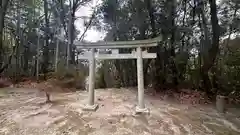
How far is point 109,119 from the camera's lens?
461 cm

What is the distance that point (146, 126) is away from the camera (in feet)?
14.1

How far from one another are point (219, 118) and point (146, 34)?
14.7 ft

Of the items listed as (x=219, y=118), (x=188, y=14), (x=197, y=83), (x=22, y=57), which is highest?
(x=188, y=14)

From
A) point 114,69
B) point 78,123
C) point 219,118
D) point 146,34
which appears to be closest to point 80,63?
point 114,69

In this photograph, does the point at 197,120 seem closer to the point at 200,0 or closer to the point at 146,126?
the point at 146,126

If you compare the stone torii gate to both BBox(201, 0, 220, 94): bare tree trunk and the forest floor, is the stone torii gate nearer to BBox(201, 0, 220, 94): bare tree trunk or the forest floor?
the forest floor

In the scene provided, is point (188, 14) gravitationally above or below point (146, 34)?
above

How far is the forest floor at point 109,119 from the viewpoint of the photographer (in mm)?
4051

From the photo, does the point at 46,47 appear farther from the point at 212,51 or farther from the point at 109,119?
the point at 212,51

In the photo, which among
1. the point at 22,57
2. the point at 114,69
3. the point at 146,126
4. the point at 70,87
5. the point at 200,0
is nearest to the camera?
the point at 146,126

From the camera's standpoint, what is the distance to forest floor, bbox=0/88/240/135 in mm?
4051

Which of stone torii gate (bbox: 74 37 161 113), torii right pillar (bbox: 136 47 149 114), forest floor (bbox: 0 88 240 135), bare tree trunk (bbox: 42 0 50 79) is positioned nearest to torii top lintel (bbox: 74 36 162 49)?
stone torii gate (bbox: 74 37 161 113)

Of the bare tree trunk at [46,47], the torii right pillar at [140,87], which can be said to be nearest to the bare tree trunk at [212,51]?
the torii right pillar at [140,87]

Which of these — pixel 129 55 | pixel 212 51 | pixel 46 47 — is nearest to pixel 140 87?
pixel 129 55
